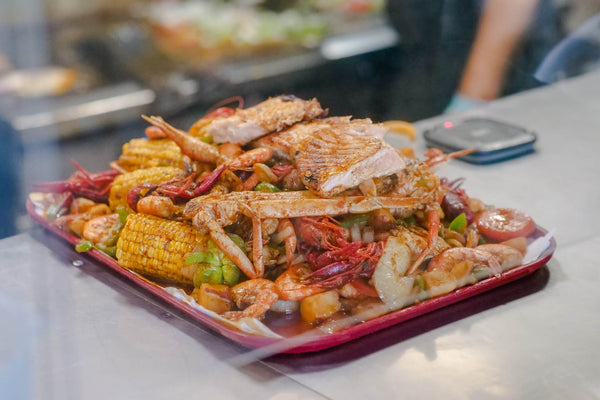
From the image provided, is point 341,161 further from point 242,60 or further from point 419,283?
point 242,60

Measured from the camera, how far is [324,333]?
1521 millimetres

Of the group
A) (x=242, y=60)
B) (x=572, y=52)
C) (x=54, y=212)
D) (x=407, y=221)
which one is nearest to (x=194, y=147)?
(x=54, y=212)

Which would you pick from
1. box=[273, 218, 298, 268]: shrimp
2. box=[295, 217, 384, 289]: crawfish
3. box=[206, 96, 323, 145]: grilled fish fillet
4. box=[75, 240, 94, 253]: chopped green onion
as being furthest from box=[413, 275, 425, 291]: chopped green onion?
box=[75, 240, 94, 253]: chopped green onion

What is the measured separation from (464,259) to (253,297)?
1.89 ft

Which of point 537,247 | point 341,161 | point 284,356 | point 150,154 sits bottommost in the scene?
point 284,356

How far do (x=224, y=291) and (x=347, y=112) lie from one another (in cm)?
80

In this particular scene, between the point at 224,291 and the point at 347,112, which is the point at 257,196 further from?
the point at 347,112

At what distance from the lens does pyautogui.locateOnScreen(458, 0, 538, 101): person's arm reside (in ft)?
11.0

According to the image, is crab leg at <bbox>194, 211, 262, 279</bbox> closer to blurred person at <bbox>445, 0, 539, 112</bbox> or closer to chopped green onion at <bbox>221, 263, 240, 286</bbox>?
chopped green onion at <bbox>221, 263, 240, 286</bbox>

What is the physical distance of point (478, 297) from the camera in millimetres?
1728

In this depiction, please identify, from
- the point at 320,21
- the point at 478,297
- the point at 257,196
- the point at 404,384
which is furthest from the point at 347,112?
the point at 320,21

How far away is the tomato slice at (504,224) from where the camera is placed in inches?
75.9

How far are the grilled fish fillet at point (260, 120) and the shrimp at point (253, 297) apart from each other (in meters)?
0.54

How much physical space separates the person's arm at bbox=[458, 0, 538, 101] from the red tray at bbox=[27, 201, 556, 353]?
65.6 inches
